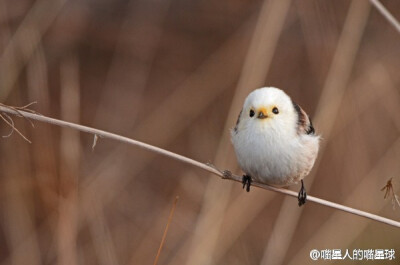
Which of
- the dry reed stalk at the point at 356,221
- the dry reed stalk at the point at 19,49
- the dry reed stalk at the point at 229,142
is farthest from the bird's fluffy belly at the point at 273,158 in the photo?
the dry reed stalk at the point at 19,49

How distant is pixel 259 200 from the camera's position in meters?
3.41

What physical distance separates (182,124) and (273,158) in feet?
8.73

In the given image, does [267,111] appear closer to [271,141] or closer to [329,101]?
[271,141]

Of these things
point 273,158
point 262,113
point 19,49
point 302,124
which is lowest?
point 273,158

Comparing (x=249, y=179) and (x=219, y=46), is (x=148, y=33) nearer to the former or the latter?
(x=219, y=46)

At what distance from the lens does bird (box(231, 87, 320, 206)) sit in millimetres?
2570

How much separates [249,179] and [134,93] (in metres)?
3.17

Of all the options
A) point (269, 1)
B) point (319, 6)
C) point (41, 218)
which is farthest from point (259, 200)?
point (41, 218)

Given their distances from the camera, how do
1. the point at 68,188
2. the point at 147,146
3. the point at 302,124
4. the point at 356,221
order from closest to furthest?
the point at 147,146 < the point at 302,124 < the point at 68,188 < the point at 356,221

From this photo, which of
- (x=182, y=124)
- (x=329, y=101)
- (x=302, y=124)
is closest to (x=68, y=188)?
(x=302, y=124)

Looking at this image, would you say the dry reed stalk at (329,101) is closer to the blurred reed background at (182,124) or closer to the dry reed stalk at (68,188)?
the blurred reed background at (182,124)

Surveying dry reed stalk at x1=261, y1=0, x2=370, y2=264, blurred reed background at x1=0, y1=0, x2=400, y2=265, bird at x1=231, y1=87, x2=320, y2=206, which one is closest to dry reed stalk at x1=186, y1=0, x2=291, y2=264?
blurred reed background at x1=0, y1=0, x2=400, y2=265

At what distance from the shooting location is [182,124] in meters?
5.22

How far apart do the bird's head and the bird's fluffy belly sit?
50 millimetres
